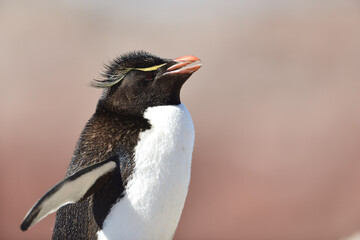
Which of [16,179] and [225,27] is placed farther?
[225,27]

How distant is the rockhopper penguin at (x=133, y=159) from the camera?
1.05 m

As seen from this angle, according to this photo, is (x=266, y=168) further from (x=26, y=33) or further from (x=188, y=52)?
(x=26, y=33)

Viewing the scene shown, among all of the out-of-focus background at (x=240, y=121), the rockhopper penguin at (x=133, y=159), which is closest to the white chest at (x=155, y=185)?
the rockhopper penguin at (x=133, y=159)

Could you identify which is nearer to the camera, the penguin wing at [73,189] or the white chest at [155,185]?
the penguin wing at [73,189]

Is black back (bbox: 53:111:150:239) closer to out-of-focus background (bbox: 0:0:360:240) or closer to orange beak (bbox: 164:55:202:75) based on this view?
orange beak (bbox: 164:55:202:75)

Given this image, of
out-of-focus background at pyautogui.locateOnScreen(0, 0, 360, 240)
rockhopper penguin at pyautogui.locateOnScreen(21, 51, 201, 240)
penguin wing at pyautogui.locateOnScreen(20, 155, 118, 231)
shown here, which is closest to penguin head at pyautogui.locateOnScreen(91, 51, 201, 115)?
rockhopper penguin at pyautogui.locateOnScreen(21, 51, 201, 240)

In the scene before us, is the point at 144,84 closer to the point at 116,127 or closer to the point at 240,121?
the point at 116,127

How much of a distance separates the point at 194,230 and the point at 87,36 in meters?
4.64

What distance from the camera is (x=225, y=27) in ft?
26.8

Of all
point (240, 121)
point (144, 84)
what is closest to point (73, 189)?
point (144, 84)

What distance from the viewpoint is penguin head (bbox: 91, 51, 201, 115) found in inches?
43.6

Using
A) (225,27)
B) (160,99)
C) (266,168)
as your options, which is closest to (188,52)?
(225,27)

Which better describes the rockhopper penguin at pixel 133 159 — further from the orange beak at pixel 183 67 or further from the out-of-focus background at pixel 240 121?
the out-of-focus background at pixel 240 121

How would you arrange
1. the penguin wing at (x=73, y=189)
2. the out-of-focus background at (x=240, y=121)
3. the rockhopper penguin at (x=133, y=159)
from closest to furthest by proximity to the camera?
the penguin wing at (x=73, y=189), the rockhopper penguin at (x=133, y=159), the out-of-focus background at (x=240, y=121)
